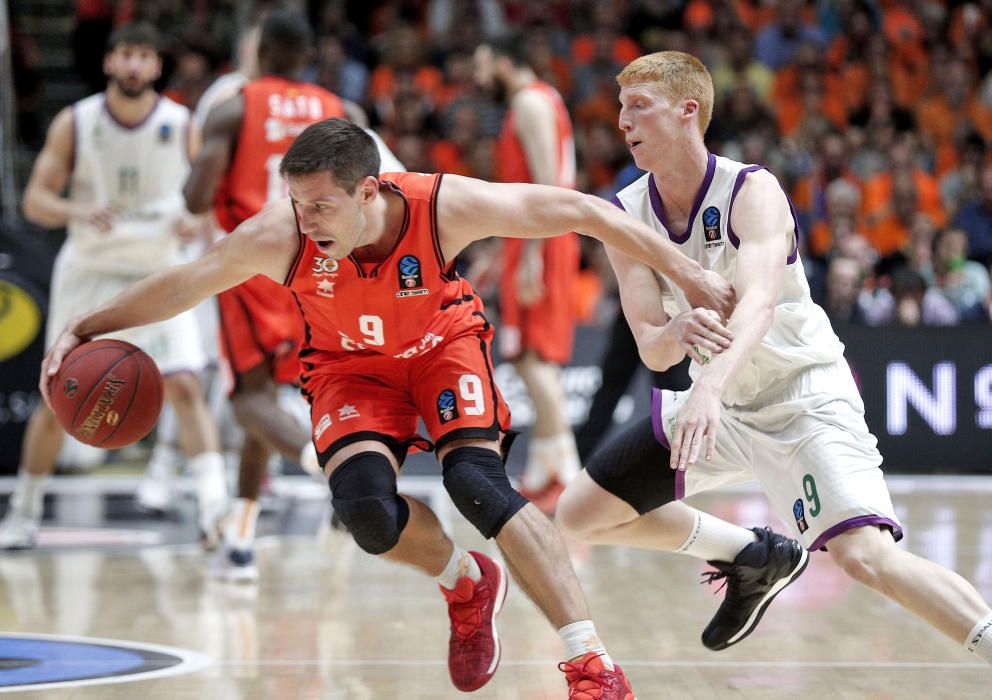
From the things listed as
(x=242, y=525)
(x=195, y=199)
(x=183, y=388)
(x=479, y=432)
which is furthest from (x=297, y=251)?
(x=183, y=388)

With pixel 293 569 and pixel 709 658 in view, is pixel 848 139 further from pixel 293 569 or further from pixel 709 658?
pixel 709 658

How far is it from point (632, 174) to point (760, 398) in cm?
367

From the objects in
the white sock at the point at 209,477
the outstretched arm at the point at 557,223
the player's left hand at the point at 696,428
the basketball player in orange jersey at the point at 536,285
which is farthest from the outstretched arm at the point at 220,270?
the basketball player in orange jersey at the point at 536,285

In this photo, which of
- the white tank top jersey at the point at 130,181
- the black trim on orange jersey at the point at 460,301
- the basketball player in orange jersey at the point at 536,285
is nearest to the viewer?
the black trim on orange jersey at the point at 460,301

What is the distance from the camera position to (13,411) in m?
8.56

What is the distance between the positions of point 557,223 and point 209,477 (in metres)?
2.91

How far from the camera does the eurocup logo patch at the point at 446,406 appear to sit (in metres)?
3.80

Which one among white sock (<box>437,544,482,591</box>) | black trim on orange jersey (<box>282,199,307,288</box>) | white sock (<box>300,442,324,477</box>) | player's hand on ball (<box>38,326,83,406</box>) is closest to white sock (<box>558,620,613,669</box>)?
white sock (<box>437,544,482,591</box>)

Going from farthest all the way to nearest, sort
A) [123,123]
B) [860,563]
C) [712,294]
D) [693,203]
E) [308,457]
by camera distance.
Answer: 1. [123,123]
2. [308,457]
3. [693,203]
4. [712,294]
5. [860,563]

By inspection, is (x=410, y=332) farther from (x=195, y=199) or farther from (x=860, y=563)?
(x=195, y=199)

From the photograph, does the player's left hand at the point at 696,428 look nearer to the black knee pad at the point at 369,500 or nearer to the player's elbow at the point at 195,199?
the black knee pad at the point at 369,500

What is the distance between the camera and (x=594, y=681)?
10.9 ft

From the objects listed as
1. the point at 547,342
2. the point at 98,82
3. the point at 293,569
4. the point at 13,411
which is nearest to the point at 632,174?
the point at 547,342

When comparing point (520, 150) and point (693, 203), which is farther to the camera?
point (520, 150)
